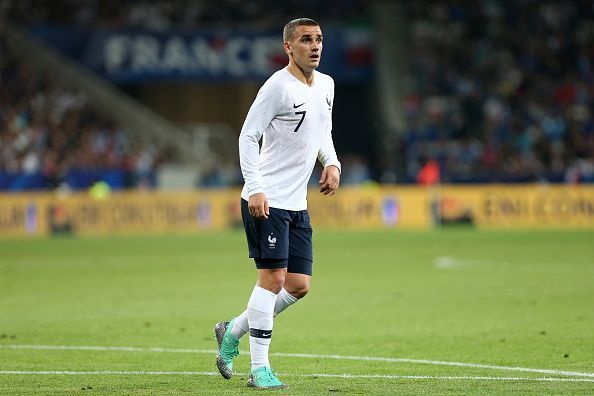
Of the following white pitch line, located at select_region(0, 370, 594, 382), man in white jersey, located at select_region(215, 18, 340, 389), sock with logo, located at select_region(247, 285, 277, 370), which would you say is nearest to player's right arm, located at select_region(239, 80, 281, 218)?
man in white jersey, located at select_region(215, 18, 340, 389)

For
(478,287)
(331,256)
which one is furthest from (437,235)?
(478,287)

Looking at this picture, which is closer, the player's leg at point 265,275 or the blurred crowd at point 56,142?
the player's leg at point 265,275

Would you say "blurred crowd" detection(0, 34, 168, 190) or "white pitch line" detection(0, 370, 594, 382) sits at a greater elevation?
"blurred crowd" detection(0, 34, 168, 190)

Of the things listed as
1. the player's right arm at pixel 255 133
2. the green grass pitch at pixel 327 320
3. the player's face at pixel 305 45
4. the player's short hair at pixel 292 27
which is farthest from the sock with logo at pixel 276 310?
the player's short hair at pixel 292 27

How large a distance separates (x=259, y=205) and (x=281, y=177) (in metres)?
0.43

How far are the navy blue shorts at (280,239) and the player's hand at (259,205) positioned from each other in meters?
0.18

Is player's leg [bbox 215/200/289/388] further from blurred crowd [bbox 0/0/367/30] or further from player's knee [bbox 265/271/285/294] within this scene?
blurred crowd [bbox 0/0/367/30]

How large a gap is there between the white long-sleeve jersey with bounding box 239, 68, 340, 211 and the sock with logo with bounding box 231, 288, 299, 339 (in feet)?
2.14

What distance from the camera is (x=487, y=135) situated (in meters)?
41.2

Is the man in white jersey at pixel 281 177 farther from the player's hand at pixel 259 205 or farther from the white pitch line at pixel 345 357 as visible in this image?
the white pitch line at pixel 345 357

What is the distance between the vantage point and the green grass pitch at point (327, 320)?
361 inches

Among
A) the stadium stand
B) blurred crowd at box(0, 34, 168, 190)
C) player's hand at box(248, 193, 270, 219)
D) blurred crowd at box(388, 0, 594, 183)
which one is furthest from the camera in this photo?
blurred crowd at box(388, 0, 594, 183)

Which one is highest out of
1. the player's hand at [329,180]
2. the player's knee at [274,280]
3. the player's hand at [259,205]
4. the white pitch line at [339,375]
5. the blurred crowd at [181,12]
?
the blurred crowd at [181,12]

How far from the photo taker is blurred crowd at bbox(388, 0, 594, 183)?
130ft
